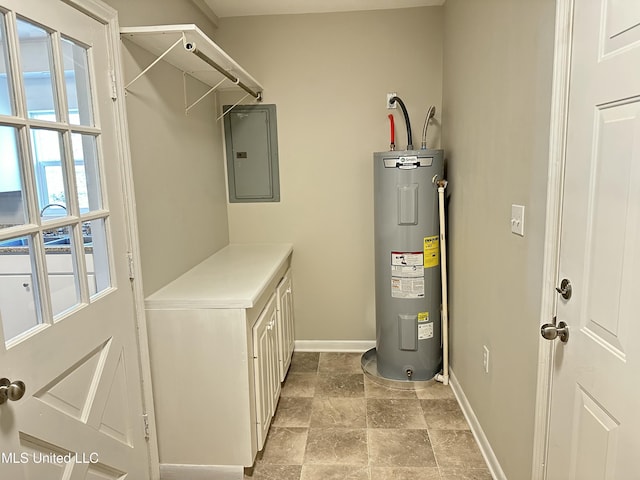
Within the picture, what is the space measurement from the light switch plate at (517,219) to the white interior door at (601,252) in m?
0.30

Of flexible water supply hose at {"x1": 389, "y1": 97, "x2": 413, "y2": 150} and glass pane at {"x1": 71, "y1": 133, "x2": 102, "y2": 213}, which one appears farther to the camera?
flexible water supply hose at {"x1": 389, "y1": 97, "x2": 413, "y2": 150}

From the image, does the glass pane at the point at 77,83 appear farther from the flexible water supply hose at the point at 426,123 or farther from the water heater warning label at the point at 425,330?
the water heater warning label at the point at 425,330

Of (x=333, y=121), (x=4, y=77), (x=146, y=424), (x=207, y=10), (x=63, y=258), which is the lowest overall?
(x=146, y=424)

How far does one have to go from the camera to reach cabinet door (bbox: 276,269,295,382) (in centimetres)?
273

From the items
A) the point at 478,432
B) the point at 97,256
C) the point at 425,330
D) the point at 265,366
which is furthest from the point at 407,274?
the point at 97,256

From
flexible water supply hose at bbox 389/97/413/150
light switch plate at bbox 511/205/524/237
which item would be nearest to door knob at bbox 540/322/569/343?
light switch plate at bbox 511/205/524/237

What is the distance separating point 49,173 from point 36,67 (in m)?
0.32

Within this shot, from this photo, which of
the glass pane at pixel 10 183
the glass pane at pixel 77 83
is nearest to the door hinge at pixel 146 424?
the glass pane at pixel 10 183

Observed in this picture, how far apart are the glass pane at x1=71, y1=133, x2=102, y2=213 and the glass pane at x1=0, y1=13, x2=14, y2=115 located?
0.29m

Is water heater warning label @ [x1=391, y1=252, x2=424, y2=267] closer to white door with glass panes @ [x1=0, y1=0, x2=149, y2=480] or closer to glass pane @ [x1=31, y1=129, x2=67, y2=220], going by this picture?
white door with glass panes @ [x1=0, y1=0, x2=149, y2=480]

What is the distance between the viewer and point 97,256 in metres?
1.67

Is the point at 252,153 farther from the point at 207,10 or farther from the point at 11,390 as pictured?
the point at 11,390

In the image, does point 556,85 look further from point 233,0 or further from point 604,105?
point 233,0

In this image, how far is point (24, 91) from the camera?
4.12 ft
